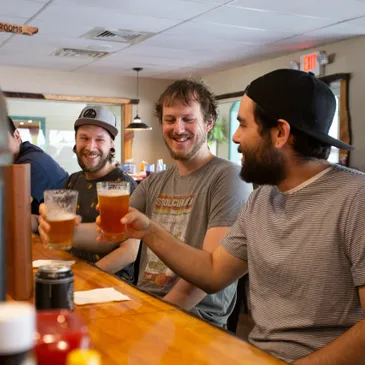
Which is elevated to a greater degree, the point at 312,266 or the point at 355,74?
the point at 355,74

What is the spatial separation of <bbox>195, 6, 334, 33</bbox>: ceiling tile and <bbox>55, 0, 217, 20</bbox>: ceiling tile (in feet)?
0.63

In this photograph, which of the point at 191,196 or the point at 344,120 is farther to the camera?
the point at 344,120

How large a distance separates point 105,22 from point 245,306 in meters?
3.36

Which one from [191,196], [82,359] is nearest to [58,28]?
[191,196]

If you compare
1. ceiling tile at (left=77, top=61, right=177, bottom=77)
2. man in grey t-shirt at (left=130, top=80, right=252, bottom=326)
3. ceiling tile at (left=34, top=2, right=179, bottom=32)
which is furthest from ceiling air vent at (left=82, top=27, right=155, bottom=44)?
man in grey t-shirt at (left=130, top=80, right=252, bottom=326)

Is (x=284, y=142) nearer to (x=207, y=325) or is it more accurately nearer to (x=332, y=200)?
(x=332, y=200)

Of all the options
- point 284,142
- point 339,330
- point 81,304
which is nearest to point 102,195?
point 81,304

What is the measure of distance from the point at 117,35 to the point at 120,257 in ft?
14.9

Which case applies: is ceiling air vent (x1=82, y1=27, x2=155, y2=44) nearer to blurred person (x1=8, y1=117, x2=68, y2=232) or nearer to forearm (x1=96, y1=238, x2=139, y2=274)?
blurred person (x1=8, y1=117, x2=68, y2=232)

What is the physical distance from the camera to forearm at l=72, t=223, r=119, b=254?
246cm

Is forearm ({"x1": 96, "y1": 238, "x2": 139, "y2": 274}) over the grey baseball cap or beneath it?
beneath

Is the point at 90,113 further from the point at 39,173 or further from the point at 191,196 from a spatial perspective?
the point at 191,196

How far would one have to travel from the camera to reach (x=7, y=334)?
19.3 inches

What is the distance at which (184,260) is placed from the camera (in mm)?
1914
